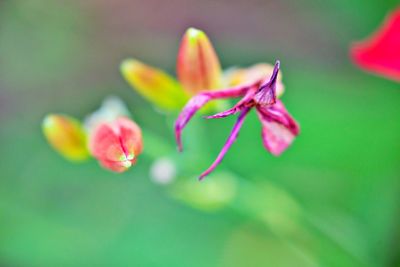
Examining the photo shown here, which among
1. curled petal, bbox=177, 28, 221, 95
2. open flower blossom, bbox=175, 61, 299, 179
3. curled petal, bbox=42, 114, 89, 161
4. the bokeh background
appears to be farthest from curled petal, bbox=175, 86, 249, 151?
the bokeh background

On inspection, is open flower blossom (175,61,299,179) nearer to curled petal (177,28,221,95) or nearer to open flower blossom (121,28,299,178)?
open flower blossom (121,28,299,178)

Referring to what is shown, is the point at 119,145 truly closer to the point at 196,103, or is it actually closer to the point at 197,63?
the point at 196,103

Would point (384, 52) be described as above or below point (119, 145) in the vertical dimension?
above

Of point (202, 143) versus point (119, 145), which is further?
point (202, 143)

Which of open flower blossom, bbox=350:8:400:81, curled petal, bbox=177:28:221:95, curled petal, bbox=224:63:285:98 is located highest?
open flower blossom, bbox=350:8:400:81

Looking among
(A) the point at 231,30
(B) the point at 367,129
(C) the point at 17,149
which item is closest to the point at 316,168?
(B) the point at 367,129

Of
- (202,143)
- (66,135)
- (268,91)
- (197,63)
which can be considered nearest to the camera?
(268,91)

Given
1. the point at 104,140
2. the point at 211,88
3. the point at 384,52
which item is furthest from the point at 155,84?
the point at 384,52

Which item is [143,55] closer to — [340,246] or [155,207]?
[155,207]
